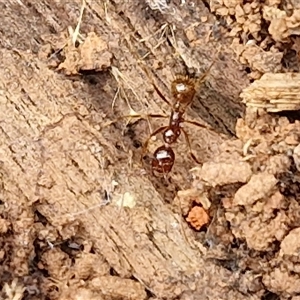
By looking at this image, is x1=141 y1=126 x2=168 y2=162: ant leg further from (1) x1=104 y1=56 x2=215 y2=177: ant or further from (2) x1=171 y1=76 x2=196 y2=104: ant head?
(2) x1=171 y1=76 x2=196 y2=104: ant head

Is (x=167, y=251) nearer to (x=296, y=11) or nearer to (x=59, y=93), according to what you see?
(x=59, y=93)

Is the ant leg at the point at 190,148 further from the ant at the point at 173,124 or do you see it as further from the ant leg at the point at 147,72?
the ant leg at the point at 147,72

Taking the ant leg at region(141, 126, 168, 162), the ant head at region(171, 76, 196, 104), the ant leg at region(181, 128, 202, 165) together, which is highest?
the ant head at region(171, 76, 196, 104)

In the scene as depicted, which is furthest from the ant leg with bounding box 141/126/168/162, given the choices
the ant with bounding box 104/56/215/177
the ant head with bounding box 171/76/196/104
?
the ant head with bounding box 171/76/196/104

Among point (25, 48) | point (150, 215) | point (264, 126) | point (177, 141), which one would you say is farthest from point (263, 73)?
point (25, 48)

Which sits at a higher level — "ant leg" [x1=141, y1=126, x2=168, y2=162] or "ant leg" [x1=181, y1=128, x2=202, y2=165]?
"ant leg" [x1=141, y1=126, x2=168, y2=162]

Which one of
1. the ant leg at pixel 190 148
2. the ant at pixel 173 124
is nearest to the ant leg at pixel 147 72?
the ant at pixel 173 124
